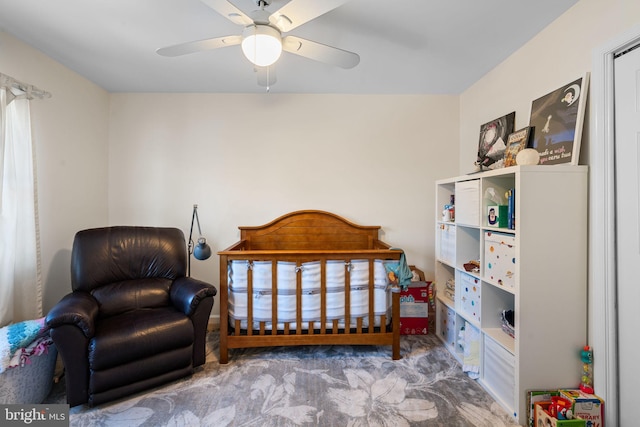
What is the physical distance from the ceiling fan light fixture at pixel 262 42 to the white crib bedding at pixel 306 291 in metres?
1.45

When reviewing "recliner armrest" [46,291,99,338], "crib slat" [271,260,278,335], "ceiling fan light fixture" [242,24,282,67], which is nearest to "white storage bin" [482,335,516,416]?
"crib slat" [271,260,278,335]

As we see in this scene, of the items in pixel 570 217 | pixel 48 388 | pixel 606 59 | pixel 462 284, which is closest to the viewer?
pixel 606 59

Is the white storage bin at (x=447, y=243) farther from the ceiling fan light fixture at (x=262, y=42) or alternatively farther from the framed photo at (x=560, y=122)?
the ceiling fan light fixture at (x=262, y=42)

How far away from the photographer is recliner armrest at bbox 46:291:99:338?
165cm

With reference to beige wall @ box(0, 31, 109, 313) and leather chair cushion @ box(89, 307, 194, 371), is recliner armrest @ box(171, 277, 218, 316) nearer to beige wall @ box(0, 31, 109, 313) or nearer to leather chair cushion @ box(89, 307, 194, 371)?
leather chair cushion @ box(89, 307, 194, 371)

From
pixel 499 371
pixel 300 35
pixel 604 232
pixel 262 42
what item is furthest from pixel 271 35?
pixel 499 371

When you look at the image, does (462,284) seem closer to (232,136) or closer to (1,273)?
(232,136)

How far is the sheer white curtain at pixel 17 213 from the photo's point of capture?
1878 millimetres

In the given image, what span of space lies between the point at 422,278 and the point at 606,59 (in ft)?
6.99

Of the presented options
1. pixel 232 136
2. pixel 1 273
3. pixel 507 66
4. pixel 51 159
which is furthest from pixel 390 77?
pixel 1 273

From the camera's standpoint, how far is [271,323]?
7.43 ft

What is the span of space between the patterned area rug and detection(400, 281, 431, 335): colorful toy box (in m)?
0.38

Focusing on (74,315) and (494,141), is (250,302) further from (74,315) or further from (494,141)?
(494,141)

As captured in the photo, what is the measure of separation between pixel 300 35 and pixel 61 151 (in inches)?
89.4
